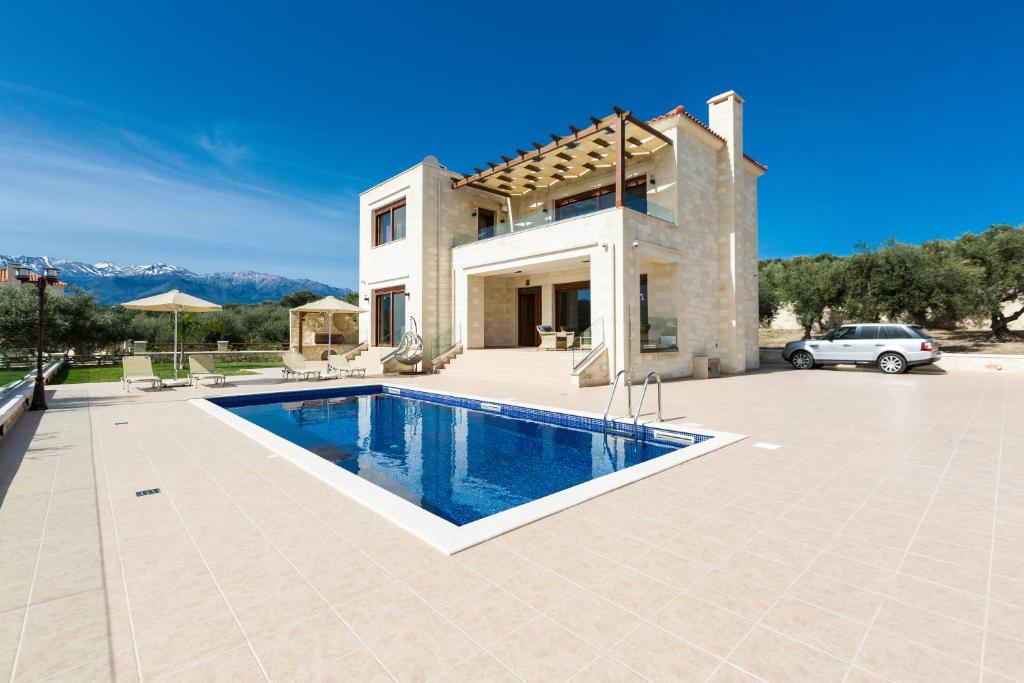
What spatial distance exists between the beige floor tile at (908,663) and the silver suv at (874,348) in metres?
16.0

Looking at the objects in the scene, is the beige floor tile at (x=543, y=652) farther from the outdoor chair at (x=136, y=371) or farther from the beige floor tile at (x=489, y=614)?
the outdoor chair at (x=136, y=371)

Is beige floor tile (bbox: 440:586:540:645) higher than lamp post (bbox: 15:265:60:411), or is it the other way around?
lamp post (bbox: 15:265:60:411)

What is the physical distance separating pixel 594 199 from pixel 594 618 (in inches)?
Answer: 635

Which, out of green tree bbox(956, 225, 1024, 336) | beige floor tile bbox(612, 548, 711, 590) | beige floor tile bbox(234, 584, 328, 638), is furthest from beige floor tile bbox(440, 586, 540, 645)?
green tree bbox(956, 225, 1024, 336)

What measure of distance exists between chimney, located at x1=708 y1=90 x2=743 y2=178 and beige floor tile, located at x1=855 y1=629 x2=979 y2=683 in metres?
16.4

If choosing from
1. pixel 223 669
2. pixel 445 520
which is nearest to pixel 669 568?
pixel 445 520

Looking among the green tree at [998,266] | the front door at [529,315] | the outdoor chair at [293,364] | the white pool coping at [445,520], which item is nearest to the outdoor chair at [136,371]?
the outdoor chair at [293,364]

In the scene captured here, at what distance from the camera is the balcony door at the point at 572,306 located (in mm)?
17422

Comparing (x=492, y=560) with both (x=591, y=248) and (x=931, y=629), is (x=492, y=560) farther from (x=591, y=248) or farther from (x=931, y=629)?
(x=591, y=248)

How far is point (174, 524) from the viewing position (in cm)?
320

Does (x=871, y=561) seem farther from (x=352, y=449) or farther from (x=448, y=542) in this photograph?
(x=352, y=449)

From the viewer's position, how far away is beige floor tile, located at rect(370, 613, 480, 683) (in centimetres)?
171

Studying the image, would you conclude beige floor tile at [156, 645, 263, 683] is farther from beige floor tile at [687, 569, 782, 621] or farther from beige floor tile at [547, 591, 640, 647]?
beige floor tile at [687, 569, 782, 621]

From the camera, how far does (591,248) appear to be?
13125 mm
